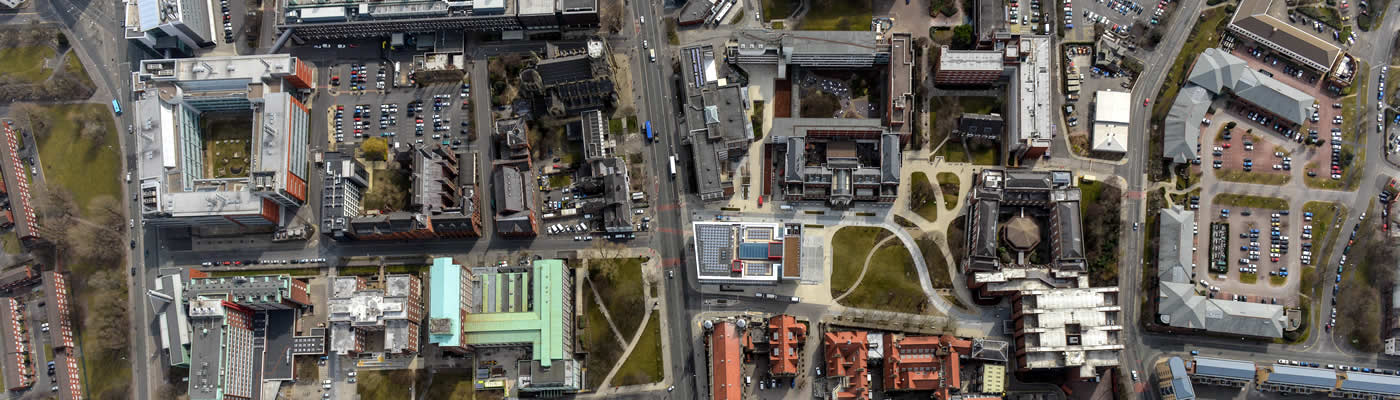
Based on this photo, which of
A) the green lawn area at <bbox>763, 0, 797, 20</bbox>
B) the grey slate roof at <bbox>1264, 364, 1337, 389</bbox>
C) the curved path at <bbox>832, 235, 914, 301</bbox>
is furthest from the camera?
the green lawn area at <bbox>763, 0, 797, 20</bbox>

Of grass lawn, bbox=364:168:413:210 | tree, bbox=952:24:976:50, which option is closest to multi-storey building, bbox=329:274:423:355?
grass lawn, bbox=364:168:413:210

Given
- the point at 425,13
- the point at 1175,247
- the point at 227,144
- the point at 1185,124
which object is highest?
the point at 425,13

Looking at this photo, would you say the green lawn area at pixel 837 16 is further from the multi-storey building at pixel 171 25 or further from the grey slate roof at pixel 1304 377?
the multi-storey building at pixel 171 25

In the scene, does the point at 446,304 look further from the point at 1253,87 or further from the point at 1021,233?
the point at 1253,87

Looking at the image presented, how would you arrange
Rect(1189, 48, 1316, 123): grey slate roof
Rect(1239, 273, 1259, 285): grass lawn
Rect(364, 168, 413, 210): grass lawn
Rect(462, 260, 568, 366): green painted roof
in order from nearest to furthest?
1. Rect(462, 260, 568, 366): green painted roof
2. Rect(1239, 273, 1259, 285): grass lawn
3. Rect(1189, 48, 1316, 123): grey slate roof
4. Rect(364, 168, 413, 210): grass lawn

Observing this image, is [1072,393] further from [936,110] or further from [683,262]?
[683,262]

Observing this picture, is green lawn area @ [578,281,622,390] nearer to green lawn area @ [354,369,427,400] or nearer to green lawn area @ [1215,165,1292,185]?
green lawn area @ [354,369,427,400]

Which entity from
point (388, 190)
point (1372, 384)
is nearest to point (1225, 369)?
Answer: point (1372, 384)
